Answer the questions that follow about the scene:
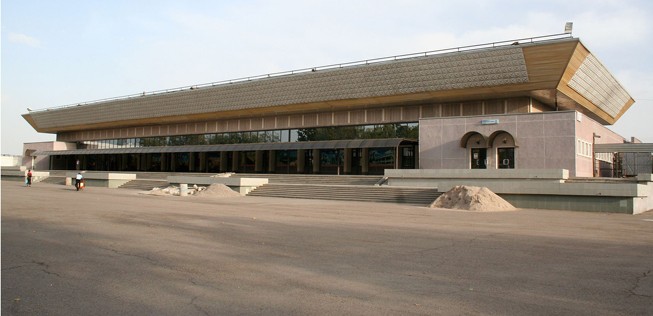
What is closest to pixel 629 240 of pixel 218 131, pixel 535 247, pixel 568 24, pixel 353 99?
pixel 535 247

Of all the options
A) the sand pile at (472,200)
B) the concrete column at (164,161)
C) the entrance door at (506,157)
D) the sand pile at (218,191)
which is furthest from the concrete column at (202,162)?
the sand pile at (472,200)

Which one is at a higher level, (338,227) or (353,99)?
(353,99)

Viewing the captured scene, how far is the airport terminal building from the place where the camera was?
34.2 meters

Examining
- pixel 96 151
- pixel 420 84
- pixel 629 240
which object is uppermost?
pixel 420 84

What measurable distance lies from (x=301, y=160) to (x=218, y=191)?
59.0ft

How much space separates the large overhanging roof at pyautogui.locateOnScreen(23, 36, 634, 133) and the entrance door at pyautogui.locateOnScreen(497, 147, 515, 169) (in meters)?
4.64

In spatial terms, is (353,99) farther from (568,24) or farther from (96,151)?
(96,151)

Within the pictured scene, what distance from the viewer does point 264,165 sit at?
5350 centimetres

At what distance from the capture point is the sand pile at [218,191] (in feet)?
104

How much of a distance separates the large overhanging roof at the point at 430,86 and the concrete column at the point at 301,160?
434cm

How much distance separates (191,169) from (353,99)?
997 inches

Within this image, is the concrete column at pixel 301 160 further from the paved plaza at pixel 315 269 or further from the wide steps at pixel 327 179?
the paved plaza at pixel 315 269

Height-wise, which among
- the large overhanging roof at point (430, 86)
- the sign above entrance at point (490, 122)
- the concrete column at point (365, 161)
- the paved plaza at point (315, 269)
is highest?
the large overhanging roof at point (430, 86)

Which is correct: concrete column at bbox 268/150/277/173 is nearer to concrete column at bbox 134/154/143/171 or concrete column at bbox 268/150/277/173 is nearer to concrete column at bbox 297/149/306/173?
concrete column at bbox 297/149/306/173
